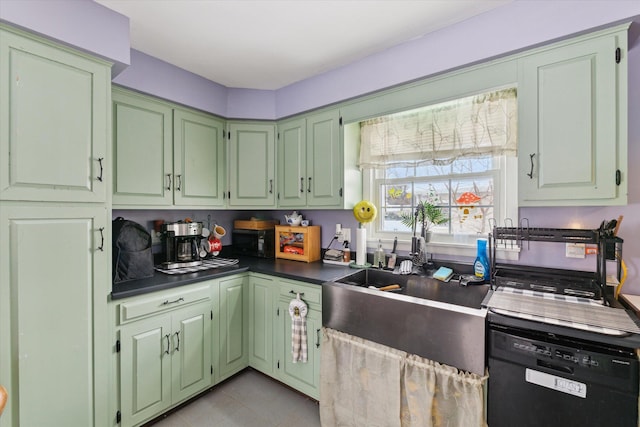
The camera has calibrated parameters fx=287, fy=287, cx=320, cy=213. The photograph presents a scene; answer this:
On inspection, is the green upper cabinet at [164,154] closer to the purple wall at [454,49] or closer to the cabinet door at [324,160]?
the purple wall at [454,49]

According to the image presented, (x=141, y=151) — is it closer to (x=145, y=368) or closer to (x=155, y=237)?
(x=155, y=237)

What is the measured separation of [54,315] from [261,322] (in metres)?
1.23

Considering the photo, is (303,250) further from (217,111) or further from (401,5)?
(401,5)

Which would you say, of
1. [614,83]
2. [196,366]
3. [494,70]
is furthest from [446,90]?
[196,366]

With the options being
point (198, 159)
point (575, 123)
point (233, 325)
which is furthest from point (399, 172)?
point (233, 325)

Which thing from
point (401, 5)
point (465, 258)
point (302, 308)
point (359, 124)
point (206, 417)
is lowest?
point (206, 417)

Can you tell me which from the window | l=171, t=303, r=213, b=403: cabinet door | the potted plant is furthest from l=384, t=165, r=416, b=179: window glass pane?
l=171, t=303, r=213, b=403: cabinet door

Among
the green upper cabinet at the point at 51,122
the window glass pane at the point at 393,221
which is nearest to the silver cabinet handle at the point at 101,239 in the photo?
the green upper cabinet at the point at 51,122

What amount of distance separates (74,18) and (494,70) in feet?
7.37

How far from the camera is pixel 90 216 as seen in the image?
154 centimetres

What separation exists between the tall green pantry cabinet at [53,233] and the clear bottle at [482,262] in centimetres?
219

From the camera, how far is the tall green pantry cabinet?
4.30ft

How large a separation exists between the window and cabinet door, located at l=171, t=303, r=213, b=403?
1.47 meters

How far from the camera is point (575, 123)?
55.4 inches
